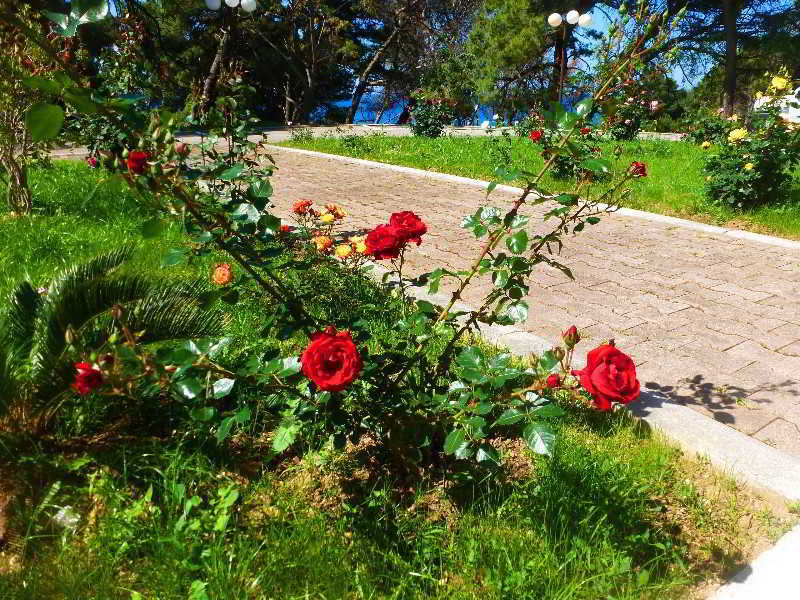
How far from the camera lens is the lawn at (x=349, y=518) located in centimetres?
155

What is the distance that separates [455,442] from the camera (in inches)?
59.6

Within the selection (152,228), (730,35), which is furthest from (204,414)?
(730,35)

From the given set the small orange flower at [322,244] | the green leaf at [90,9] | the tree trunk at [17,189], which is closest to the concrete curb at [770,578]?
the green leaf at [90,9]

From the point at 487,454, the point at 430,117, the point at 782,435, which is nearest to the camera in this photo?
the point at 487,454

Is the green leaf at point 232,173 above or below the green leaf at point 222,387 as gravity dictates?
above

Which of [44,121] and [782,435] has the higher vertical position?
[44,121]

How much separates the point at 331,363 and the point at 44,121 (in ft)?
2.55

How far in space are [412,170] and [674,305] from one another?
6290mm

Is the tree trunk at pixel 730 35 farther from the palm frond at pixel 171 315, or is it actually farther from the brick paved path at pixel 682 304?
the palm frond at pixel 171 315

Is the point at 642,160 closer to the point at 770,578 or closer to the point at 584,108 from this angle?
the point at 584,108

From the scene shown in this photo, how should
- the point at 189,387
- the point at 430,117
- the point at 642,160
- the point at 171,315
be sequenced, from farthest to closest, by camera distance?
1. the point at 430,117
2. the point at 642,160
3. the point at 171,315
4. the point at 189,387

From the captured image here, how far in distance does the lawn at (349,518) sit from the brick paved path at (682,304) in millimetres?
747

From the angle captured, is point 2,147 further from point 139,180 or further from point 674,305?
point 674,305

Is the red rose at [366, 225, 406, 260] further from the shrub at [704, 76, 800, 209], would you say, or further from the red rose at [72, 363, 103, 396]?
the shrub at [704, 76, 800, 209]
